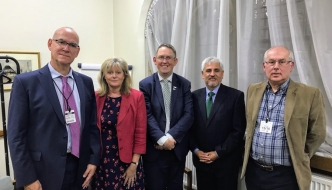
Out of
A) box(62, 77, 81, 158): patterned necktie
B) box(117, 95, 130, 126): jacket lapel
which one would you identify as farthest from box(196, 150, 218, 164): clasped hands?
box(62, 77, 81, 158): patterned necktie

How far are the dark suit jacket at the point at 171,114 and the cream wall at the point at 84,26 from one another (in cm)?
149

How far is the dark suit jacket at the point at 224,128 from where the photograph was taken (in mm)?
2014

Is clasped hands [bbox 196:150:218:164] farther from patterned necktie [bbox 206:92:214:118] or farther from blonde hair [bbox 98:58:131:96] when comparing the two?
blonde hair [bbox 98:58:131:96]

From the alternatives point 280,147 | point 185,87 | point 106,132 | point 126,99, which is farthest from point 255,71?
point 106,132

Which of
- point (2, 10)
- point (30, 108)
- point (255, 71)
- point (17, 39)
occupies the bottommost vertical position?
point (30, 108)

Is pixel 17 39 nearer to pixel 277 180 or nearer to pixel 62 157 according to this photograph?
pixel 62 157

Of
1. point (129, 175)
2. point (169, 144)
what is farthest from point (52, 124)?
point (169, 144)

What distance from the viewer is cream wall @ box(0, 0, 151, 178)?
3102 mm

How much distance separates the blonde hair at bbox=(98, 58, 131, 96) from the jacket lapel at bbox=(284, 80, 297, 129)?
44.2 inches

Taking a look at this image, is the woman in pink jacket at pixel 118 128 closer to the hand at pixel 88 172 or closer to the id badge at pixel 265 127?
the hand at pixel 88 172

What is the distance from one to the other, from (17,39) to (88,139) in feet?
7.09

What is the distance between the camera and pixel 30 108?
1.48 m

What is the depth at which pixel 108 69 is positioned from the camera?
1901mm

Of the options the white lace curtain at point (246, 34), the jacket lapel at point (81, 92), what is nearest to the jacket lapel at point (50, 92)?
the jacket lapel at point (81, 92)
